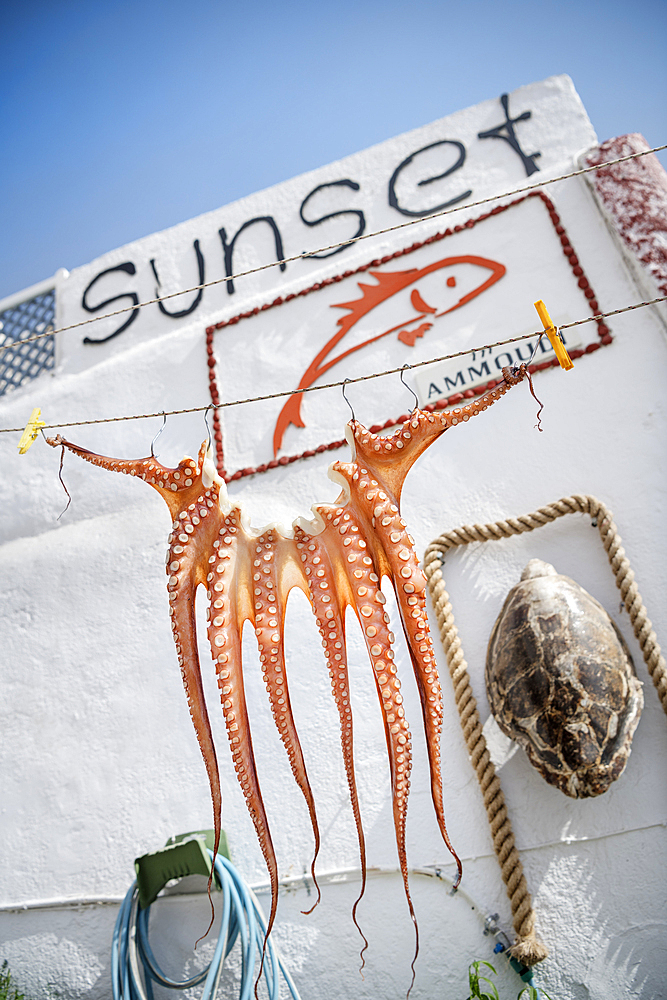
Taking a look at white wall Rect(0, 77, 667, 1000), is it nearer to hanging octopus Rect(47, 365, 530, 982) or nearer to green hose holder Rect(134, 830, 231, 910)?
green hose holder Rect(134, 830, 231, 910)

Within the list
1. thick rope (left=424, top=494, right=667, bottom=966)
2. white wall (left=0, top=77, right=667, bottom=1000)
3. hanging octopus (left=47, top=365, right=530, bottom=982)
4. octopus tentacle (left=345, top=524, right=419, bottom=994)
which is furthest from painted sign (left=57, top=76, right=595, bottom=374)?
octopus tentacle (left=345, top=524, right=419, bottom=994)

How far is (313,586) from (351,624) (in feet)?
4.65

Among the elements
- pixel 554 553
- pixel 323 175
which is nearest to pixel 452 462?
pixel 554 553

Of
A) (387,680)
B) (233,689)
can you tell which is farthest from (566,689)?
(233,689)

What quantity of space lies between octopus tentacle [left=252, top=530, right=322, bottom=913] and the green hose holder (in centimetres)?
88

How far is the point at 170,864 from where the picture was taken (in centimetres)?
225

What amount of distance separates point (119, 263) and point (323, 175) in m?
1.33

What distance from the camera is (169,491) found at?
1.72m

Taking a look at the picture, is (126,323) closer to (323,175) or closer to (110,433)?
(110,433)

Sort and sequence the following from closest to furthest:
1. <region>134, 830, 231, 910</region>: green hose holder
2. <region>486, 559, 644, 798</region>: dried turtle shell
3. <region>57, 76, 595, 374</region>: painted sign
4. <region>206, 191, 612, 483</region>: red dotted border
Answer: <region>486, 559, 644, 798</region>: dried turtle shell
<region>134, 830, 231, 910</region>: green hose holder
<region>206, 191, 612, 483</region>: red dotted border
<region>57, 76, 595, 374</region>: painted sign

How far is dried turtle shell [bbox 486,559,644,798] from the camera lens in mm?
1842

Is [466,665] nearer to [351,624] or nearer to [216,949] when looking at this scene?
[351,624]

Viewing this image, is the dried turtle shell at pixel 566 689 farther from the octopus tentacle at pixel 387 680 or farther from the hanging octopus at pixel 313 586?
the octopus tentacle at pixel 387 680

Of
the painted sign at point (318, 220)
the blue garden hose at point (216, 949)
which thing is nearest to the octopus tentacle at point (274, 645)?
the blue garden hose at point (216, 949)
